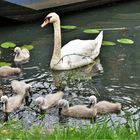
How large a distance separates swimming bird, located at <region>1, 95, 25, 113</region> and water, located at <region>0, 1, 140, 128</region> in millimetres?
91

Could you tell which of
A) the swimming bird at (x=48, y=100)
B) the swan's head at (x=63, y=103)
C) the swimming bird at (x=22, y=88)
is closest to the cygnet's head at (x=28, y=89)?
the swimming bird at (x=22, y=88)

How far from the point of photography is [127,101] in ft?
24.0

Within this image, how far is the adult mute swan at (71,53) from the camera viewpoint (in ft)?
28.8

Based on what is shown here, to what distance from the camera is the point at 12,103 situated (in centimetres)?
699

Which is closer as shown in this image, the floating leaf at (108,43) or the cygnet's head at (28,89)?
the cygnet's head at (28,89)

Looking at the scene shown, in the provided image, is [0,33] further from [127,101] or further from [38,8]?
[127,101]

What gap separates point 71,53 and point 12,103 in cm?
218

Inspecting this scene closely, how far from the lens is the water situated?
702 cm

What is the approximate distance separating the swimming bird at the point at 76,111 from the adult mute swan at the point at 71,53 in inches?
76.0

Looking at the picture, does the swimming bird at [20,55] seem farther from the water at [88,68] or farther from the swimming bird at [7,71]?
the swimming bird at [7,71]

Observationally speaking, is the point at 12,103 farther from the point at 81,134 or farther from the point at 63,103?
the point at 81,134

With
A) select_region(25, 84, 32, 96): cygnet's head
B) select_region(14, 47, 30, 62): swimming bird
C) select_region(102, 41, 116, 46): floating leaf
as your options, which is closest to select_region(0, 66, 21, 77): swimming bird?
select_region(14, 47, 30, 62): swimming bird

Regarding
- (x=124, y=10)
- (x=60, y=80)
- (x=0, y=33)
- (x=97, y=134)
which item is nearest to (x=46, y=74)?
(x=60, y=80)

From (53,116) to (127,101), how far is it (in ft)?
3.66
